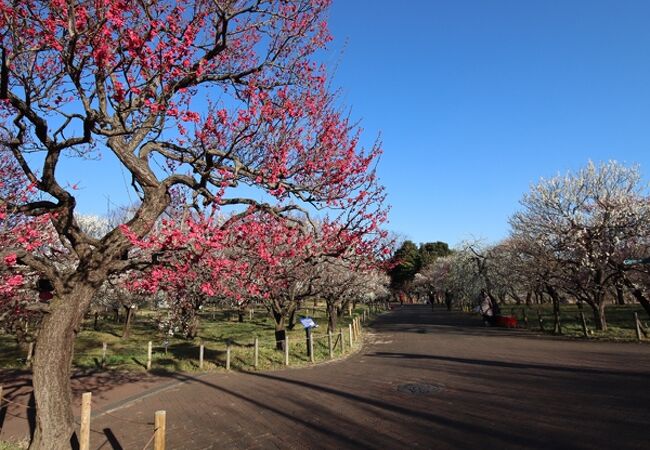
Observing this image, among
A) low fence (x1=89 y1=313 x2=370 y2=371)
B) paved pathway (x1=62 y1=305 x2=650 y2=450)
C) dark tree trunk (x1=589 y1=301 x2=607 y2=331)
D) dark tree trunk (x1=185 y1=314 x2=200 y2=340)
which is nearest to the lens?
paved pathway (x1=62 y1=305 x2=650 y2=450)

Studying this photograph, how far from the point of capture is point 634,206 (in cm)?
2167

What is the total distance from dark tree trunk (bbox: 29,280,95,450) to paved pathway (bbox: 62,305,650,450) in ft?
5.29

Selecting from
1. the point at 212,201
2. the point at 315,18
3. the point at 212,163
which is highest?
the point at 315,18

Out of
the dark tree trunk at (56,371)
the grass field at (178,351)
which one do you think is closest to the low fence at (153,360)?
the grass field at (178,351)

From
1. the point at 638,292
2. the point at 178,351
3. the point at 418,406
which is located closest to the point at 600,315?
the point at 638,292

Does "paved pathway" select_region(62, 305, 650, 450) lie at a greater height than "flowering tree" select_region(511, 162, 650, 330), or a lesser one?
lesser

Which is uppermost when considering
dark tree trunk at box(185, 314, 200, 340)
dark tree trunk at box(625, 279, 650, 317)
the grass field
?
dark tree trunk at box(625, 279, 650, 317)

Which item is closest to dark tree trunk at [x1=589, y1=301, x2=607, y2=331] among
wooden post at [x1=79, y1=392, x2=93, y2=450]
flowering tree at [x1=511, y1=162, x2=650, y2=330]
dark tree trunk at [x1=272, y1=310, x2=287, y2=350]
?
flowering tree at [x1=511, y1=162, x2=650, y2=330]

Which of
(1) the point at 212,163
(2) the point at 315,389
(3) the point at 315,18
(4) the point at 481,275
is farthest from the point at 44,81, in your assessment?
(4) the point at 481,275

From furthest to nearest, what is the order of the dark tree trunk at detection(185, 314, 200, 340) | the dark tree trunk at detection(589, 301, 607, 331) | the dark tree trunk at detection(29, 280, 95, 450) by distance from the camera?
the dark tree trunk at detection(185, 314, 200, 340), the dark tree trunk at detection(589, 301, 607, 331), the dark tree trunk at detection(29, 280, 95, 450)

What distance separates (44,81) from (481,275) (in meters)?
40.7

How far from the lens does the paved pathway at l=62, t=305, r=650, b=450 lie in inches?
283

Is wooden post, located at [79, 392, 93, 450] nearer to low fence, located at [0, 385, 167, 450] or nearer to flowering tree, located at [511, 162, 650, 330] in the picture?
low fence, located at [0, 385, 167, 450]

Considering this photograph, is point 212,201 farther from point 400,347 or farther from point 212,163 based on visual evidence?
point 400,347
